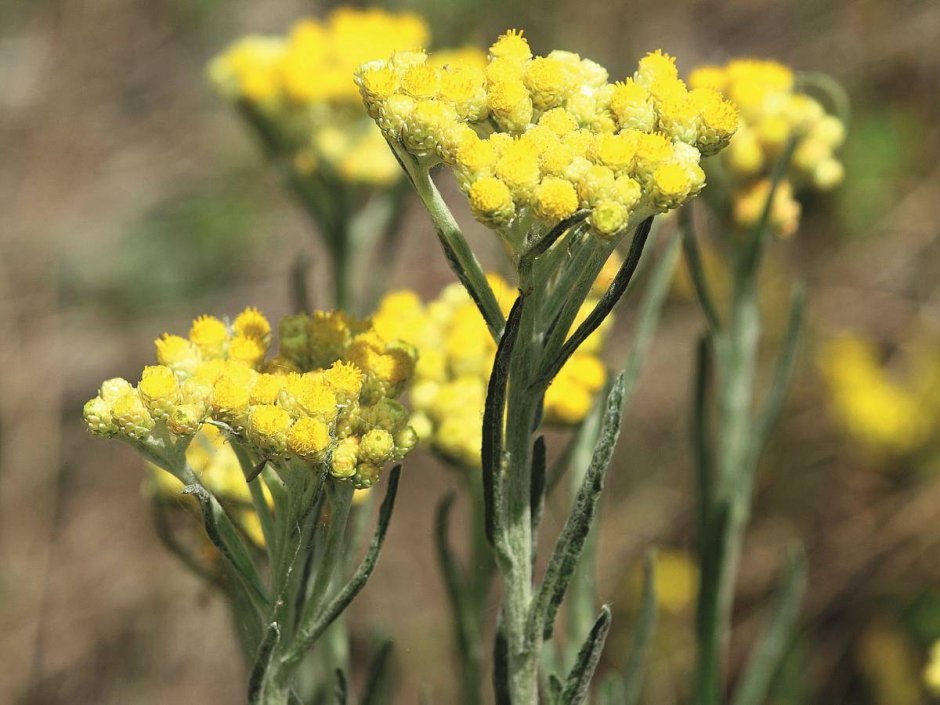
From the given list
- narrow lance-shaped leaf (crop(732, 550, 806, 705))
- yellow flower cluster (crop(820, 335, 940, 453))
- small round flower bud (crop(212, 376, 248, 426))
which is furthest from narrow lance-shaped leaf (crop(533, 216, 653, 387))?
yellow flower cluster (crop(820, 335, 940, 453))

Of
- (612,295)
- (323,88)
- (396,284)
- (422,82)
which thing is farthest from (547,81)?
(396,284)

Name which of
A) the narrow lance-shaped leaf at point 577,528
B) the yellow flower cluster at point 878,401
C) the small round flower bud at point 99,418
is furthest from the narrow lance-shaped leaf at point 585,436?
the yellow flower cluster at point 878,401

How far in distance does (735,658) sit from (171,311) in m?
2.87

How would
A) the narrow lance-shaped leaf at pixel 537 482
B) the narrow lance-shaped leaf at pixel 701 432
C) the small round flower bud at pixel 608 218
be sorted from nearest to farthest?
the small round flower bud at pixel 608 218 → the narrow lance-shaped leaf at pixel 537 482 → the narrow lance-shaped leaf at pixel 701 432

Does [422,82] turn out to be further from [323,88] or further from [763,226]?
[323,88]

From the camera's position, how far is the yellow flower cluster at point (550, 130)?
1.20 meters

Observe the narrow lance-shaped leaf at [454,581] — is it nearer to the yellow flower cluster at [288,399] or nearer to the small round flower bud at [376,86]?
the yellow flower cluster at [288,399]

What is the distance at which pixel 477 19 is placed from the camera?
17.0 ft

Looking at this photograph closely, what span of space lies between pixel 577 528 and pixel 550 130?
0.48 metres

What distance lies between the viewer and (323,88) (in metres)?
2.50

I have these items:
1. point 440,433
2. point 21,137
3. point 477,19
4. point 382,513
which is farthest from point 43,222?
point 382,513

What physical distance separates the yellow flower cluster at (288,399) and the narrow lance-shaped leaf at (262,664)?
0.64 feet

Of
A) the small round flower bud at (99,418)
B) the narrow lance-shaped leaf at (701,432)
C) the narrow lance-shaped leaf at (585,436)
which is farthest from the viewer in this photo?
the narrow lance-shaped leaf at (701,432)

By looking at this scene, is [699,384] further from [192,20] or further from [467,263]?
[192,20]
